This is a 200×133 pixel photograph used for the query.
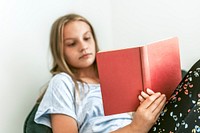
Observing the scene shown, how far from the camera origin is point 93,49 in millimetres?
1286

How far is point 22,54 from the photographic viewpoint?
1280 millimetres

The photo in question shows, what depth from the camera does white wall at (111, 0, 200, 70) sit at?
1.56m

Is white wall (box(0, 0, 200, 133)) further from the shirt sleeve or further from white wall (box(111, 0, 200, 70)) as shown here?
the shirt sleeve

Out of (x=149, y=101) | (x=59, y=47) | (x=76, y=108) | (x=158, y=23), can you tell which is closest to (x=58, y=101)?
(x=76, y=108)

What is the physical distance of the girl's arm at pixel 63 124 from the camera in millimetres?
1049

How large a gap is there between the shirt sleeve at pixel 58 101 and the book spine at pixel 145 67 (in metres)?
0.31

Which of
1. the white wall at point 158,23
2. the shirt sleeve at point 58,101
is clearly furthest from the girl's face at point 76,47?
the white wall at point 158,23

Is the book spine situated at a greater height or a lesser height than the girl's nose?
lesser

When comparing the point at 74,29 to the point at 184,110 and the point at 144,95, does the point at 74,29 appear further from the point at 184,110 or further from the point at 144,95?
the point at 184,110

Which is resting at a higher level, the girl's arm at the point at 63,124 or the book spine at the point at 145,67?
the book spine at the point at 145,67

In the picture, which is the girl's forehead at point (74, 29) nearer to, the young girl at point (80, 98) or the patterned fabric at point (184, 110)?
the young girl at point (80, 98)

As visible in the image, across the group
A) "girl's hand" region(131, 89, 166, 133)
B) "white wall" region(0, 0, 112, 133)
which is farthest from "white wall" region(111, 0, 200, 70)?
"girl's hand" region(131, 89, 166, 133)

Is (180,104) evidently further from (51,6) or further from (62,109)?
(51,6)

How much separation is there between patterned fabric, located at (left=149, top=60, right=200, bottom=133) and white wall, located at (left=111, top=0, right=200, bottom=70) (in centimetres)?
69
